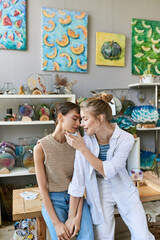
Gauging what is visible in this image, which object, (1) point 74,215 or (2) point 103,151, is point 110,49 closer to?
(2) point 103,151

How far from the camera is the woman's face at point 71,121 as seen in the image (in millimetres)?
1431

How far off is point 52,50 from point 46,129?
3.02 feet

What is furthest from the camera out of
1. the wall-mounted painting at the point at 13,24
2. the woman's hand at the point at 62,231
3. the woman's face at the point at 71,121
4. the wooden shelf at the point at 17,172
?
the wall-mounted painting at the point at 13,24

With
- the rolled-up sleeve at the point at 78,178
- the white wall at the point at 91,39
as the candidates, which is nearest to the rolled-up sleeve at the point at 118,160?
the rolled-up sleeve at the point at 78,178

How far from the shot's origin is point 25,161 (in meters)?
2.33

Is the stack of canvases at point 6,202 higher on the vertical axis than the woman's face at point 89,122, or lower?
lower

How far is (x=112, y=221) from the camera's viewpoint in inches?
53.8

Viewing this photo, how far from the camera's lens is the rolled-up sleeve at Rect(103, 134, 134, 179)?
1.28 m

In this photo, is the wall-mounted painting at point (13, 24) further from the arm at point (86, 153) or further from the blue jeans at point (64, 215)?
the blue jeans at point (64, 215)

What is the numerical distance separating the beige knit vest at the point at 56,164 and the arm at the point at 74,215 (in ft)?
0.41

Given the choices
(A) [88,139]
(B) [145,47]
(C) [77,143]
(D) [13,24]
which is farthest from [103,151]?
(B) [145,47]

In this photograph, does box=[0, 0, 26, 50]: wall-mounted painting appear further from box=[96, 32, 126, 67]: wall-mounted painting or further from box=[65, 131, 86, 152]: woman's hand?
box=[65, 131, 86, 152]: woman's hand

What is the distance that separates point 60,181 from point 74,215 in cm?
22

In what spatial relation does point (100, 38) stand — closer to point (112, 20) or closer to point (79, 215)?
point (112, 20)
